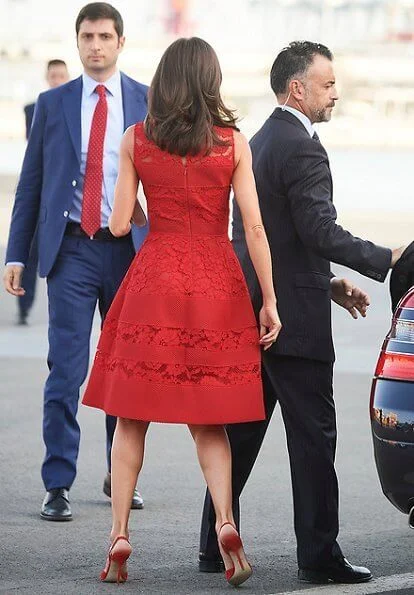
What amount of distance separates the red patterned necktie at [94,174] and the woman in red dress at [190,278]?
4.11 feet

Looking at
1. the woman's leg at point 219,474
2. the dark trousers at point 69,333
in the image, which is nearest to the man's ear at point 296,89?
the woman's leg at point 219,474

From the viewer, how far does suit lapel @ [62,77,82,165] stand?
6.07 m

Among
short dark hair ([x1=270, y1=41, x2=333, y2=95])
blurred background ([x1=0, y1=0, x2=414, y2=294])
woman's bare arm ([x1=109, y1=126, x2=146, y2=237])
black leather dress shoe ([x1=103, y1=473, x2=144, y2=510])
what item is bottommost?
black leather dress shoe ([x1=103, y1=473, x2=144, y2=510])

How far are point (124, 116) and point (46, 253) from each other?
64 centimetres

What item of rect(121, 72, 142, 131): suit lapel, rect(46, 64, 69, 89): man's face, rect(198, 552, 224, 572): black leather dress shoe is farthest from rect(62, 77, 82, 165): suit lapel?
rect(46, 64, 69, 89): man's face

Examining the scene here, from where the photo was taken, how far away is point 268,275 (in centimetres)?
471

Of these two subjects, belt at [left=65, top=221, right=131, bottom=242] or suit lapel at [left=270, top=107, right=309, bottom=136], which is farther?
belt at [left=65, top=221, right=131, bottom=242]

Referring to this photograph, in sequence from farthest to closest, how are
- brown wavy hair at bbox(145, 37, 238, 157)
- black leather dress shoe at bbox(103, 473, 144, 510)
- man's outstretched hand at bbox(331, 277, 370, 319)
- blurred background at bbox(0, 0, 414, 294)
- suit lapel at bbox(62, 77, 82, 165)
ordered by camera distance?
1. blurred background at bbox(0, 0, 414, 294)
2. black leather dress shoe at bbox(103, 473, 144, 510)
3. suit lapel at bbox(62, 77, 82, 165)
4. man's outstretched hand at bbox(331, 277, 370, 319)
5. brown wavy hair at bbox(145, 37, 238, 157)

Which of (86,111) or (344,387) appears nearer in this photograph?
(86,111)

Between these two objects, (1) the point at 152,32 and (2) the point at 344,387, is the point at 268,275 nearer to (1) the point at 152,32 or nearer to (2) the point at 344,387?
(2) the point at 344,387

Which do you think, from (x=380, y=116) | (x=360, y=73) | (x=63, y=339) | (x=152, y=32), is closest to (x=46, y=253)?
(x=63, y=339)

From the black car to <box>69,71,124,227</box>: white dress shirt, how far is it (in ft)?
5.65

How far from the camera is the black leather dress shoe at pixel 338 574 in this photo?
488cm

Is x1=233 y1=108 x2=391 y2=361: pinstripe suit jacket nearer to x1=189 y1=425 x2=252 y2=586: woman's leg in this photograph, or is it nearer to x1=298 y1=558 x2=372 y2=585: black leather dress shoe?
x1=189 y1=425 x2=252 y2=586: woman's leg
